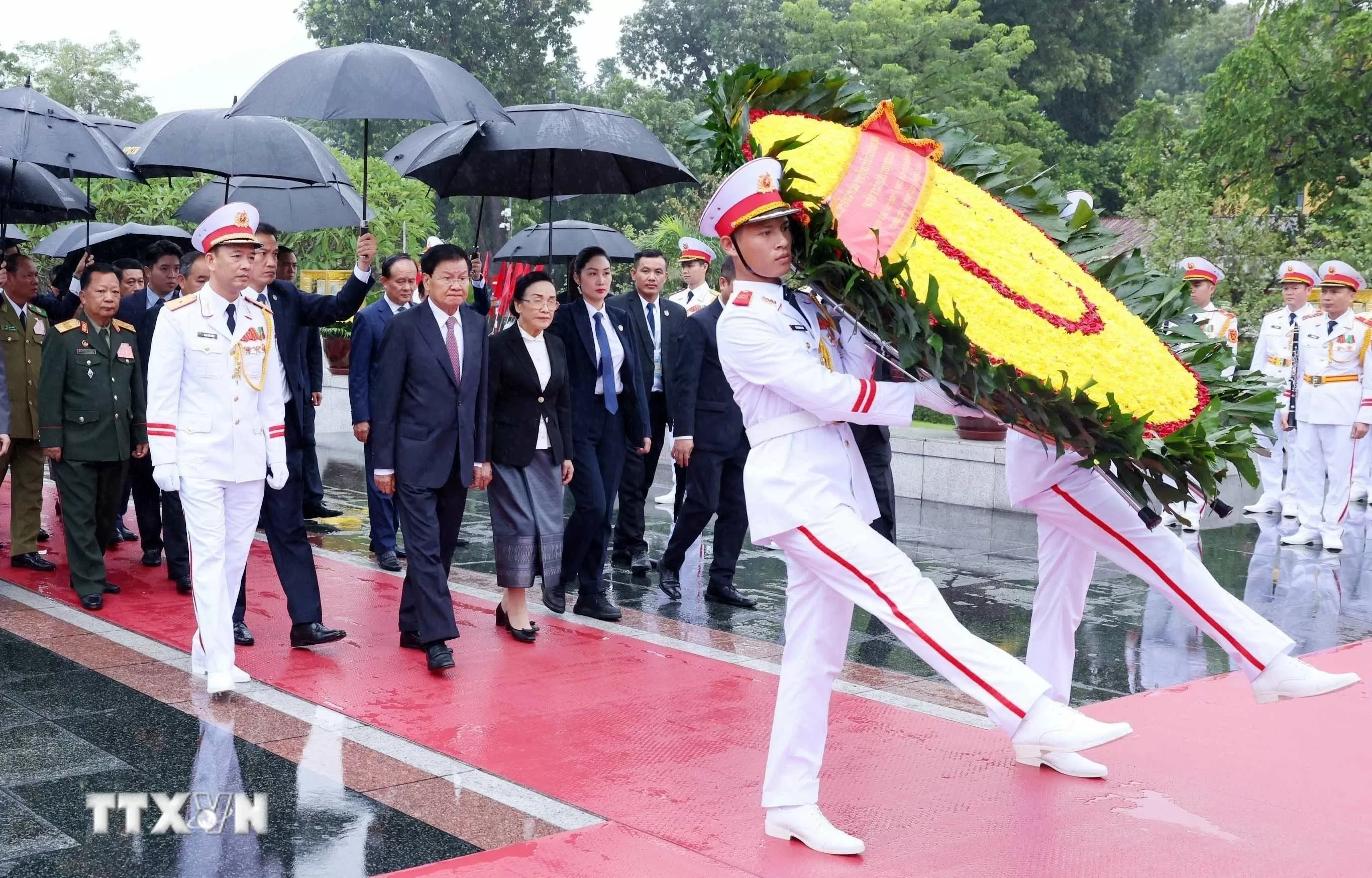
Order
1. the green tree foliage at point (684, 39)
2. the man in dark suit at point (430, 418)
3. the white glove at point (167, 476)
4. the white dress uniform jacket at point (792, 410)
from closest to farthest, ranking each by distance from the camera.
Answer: the white dress uniform jacket at point (792, 410) < the white glove at point (167, 476) < the man in dark suit at point (430, 418) < the green tree foliage at point (684, 39)

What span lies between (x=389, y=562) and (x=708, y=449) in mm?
2309

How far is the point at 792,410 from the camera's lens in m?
4.02

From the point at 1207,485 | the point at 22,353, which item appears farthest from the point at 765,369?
the point at 22,353

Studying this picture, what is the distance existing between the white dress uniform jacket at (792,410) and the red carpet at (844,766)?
3.10 feet

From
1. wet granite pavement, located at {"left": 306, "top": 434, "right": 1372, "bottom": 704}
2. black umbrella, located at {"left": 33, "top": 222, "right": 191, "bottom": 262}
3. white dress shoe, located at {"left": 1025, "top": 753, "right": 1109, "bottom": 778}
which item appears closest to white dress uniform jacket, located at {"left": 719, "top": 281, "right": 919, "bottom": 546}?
white dress shoe, located at {"left": 1025, "top": 753, "right": 1109, "bottom": 778}

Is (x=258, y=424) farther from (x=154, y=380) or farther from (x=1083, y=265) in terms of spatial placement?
(x=1083, y=265)

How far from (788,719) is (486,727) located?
160 centimetres

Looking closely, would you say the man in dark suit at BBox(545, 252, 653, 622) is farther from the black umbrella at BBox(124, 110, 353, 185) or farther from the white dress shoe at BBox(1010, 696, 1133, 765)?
the white dress shoe at BBox(1010, 696, 1133, 765)

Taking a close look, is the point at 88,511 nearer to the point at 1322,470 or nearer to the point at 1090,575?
the point at 1090,575

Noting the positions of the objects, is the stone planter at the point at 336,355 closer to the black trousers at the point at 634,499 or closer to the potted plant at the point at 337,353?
the potted plant at the point at 337,353

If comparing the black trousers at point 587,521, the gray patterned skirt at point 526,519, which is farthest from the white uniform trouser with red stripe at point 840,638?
the black trousers at point 587,521

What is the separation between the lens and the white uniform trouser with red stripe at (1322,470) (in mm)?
10234

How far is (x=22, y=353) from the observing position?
8.20 metres

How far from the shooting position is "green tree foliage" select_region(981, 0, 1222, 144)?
36500 mm
